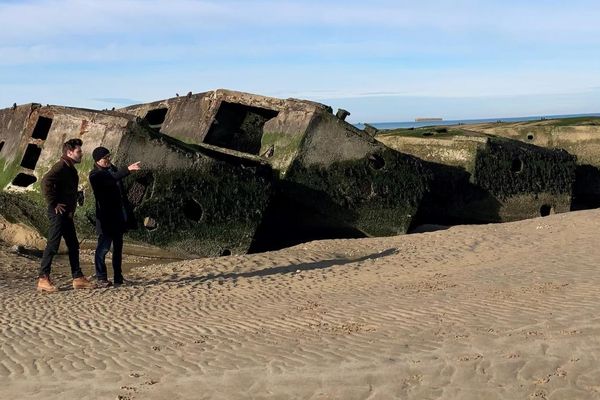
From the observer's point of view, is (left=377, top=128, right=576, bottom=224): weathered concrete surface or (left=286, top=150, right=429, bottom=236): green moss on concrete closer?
(left=286, top=150, right=429, bottom=236): green moss on concrete

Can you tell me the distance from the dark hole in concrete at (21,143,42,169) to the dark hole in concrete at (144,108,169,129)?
3287mm

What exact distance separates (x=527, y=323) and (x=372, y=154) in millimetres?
5578

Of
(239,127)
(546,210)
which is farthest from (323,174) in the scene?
(546,210)

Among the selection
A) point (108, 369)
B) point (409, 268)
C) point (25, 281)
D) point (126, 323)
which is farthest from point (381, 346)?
point (25, 281)

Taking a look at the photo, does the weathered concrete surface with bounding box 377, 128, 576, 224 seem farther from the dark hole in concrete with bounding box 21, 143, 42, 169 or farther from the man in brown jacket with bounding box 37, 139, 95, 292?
the man in brown jacket with bounding box 37, 139, 95, 292

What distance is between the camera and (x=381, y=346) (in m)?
4.28

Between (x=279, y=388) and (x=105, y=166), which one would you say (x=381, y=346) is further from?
(x=105, y=166)

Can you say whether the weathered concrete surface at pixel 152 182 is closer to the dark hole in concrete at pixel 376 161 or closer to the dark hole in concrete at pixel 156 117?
the dark hole in concrete at pixel 376 161

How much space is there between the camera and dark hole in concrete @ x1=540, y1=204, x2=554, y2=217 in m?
11.8

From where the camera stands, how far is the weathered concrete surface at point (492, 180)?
37.3ft

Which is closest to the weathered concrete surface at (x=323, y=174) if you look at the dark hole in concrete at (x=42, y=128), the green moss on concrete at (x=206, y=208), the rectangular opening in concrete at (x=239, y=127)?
the rectangular opening in concrete at (x=239, y=127)

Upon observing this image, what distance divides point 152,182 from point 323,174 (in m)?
2.46

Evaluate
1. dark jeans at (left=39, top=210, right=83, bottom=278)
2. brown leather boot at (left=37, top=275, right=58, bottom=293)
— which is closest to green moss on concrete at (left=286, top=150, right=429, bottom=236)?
dark jeans at (left=39, top=210, right=83, bottom=278)

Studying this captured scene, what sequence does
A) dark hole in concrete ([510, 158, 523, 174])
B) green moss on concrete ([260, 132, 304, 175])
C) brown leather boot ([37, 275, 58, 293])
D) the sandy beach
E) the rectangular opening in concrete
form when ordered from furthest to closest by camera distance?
dark hole in concrete ([510, 158, 523, 174])
the rectangular opening in concrete
green moss on concrete ([260, 132, 304, 175])
brown leather boot ([37, 275, 58, 293])
the sandy beach
